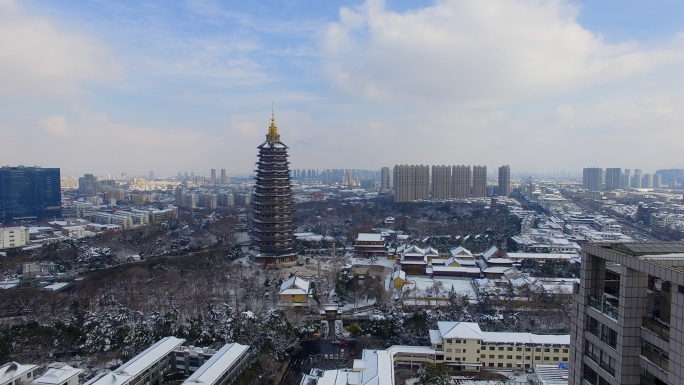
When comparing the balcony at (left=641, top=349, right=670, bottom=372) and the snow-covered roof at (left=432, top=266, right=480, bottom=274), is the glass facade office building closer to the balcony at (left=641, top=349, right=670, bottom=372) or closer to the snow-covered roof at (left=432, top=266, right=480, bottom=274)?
the snow-covered roof at (left=432, top=266, right=480, bottom=274)

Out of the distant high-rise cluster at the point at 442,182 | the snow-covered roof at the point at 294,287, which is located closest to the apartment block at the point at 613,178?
the distant high-rise cluster at the point at 442,182

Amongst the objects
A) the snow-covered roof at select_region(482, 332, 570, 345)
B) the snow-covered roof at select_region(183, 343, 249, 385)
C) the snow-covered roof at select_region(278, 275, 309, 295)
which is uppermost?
the snow-covered roof at select_region(278, 275, 309, 295)

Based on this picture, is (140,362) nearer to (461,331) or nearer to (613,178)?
(461,331)

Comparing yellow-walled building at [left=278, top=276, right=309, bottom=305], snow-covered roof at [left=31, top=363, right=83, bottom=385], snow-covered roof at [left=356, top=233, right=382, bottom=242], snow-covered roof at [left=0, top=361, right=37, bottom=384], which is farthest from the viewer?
snow-covered roof at [left=356, top=233, right=382, bottom=242]

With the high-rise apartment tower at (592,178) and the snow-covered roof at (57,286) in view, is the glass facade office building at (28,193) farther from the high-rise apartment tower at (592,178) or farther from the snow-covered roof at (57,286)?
the high-rise apartment tower at (592,178)

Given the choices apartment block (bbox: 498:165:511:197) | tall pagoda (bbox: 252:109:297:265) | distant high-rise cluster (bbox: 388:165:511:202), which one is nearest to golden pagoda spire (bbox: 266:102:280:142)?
tall pagoda (bbox: 252:109:297:265)

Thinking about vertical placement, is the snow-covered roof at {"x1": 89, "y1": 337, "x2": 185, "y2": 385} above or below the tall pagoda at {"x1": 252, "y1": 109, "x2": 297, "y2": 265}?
below

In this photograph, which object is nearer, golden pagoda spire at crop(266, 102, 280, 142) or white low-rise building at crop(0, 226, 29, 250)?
golden pagoda spire at crop(266, 102, 280, 142)
